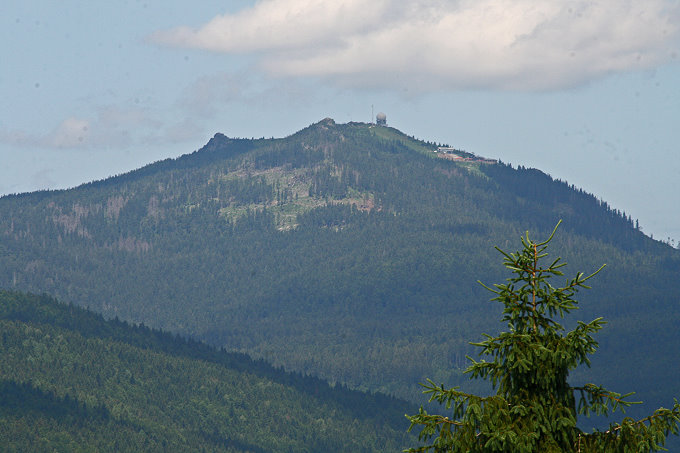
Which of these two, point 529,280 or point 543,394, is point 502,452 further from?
point 529,280

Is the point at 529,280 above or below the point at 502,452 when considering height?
above

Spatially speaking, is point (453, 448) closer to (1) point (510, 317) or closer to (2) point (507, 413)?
(2) point (507, 413)

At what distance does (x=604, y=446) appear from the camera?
33.2 m

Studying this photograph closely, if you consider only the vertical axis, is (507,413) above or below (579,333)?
below

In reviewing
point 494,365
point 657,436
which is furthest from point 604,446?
point 494,365

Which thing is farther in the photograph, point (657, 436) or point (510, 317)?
point (510, 317)

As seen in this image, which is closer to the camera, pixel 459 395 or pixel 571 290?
pixel 459 395

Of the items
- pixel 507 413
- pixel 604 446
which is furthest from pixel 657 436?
pixel 507 413

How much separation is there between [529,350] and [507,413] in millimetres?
1960

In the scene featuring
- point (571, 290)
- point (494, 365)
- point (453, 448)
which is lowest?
point (453, 448)

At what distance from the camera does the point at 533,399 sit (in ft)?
111

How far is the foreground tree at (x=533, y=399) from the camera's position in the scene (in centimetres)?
3272

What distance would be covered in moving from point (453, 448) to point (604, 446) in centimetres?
416

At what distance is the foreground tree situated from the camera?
32.7 metres
